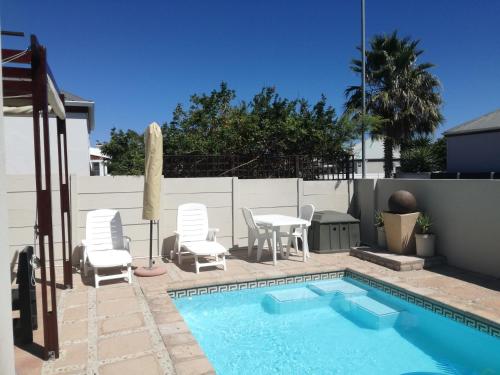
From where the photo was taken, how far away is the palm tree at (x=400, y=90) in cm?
1870

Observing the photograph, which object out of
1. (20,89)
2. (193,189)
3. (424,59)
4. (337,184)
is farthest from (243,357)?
(424,59)

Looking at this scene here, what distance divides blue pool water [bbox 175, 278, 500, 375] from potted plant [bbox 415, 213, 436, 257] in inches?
64.4

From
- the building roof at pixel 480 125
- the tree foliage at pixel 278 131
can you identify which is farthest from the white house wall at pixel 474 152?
the tree foliage at pixel 278 131

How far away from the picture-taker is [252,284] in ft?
21.0

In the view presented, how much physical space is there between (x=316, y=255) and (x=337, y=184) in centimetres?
213

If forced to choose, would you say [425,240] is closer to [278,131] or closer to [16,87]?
[278,131]

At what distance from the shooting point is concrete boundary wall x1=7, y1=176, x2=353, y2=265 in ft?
21.9

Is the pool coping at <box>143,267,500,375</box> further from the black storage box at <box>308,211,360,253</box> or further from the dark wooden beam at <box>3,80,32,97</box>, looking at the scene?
the dark wooden beam at <box>3,80,32,97</box>

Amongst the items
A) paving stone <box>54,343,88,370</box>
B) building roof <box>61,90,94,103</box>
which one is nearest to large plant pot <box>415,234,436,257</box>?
paving stone <box>54,343,88,370</box>

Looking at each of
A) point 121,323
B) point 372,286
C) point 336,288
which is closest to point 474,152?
point 372,286

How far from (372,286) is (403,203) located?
1903mm

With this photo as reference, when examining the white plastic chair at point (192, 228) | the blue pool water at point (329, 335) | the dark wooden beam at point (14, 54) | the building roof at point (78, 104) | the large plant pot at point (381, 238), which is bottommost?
the blue pool water at point (329, 335)

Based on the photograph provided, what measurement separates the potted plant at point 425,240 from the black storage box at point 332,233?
4.98 feet

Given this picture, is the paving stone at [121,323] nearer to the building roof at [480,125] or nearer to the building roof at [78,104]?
the building roof at [78,104]
